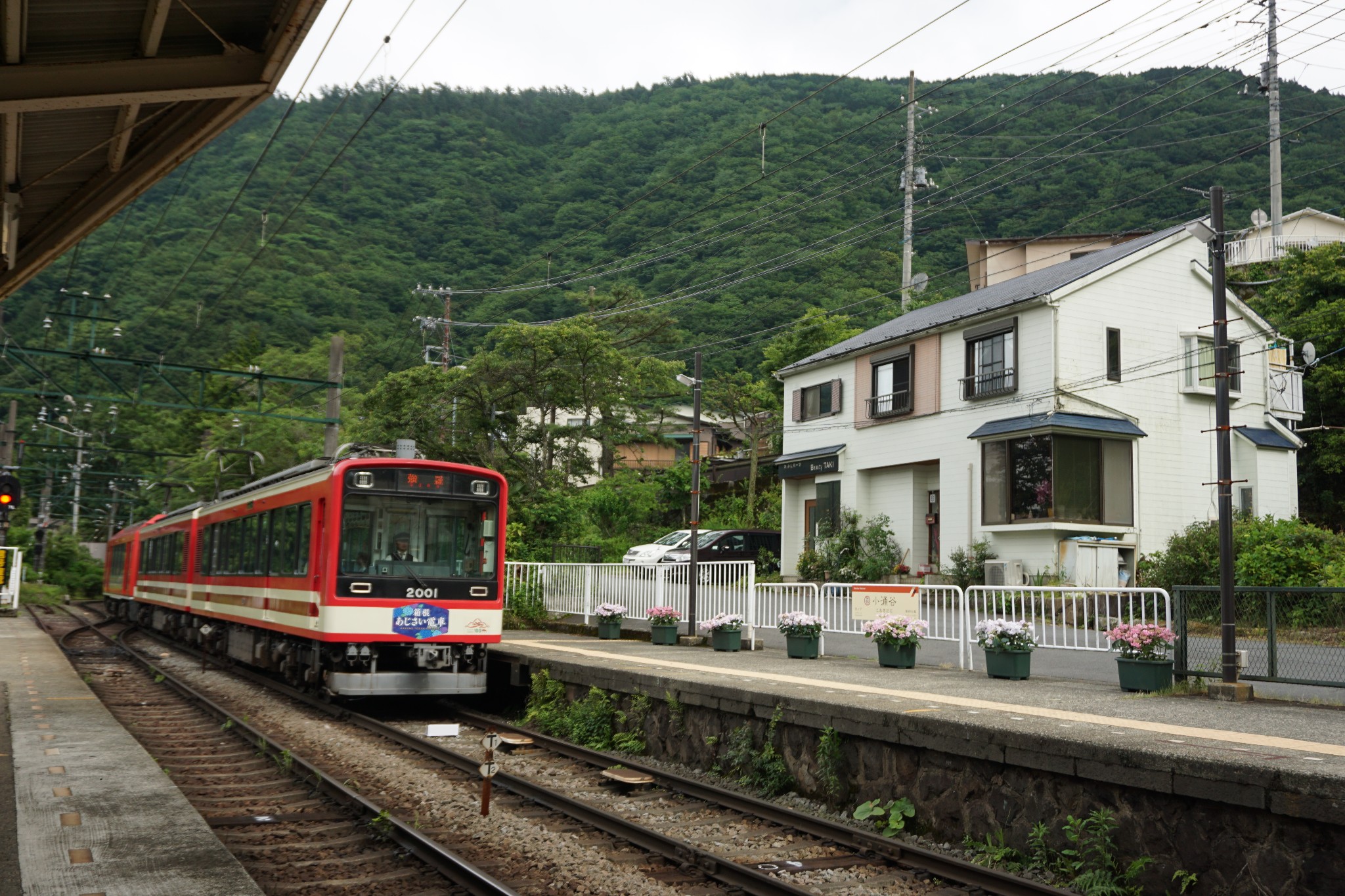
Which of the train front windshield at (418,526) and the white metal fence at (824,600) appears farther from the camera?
the train front windshield at (418,526)

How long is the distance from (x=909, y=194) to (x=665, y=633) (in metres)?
28.2

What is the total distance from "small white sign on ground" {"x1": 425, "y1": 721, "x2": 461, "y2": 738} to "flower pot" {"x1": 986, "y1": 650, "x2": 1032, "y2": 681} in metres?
5.40

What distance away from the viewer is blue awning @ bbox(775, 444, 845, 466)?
27.7m

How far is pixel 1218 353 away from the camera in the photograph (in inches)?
388

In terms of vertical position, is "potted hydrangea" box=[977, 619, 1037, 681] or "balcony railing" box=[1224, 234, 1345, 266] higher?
"balcony railing" box=[1224, 234, 1345, 266]

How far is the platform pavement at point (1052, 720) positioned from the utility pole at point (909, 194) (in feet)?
91.2

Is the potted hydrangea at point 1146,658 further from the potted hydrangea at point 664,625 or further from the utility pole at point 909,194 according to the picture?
the utility pole at point 909,194

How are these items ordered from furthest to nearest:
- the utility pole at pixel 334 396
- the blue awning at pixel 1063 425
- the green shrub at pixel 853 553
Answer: the green shrub at pixel 853 553
the blue awning at pixel 1063 425
the utility pole at pixel 334 396

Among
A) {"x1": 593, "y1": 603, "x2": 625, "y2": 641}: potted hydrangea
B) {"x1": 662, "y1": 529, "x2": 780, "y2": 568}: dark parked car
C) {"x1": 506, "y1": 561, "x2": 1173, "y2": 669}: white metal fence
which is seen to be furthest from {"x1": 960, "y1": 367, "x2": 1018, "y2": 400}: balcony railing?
{"x1": 593, "y1": 603, "x2": 625, "y2": 641}: potted hydrangea

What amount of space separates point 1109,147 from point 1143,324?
1008 inches

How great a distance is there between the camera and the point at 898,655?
1171 cm

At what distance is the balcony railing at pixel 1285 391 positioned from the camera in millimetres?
25000

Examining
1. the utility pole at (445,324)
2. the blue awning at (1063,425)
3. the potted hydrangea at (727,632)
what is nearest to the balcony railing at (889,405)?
the blue awning at (1063,425)

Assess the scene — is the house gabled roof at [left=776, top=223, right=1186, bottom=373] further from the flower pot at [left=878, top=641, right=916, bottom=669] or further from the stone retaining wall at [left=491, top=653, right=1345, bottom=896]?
the stone retaining wall at [left=491, top=653, right=1345, bottom=896]
